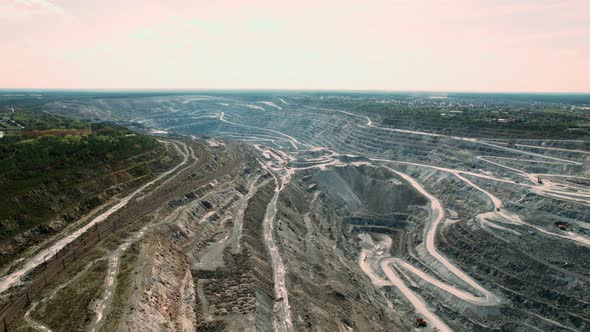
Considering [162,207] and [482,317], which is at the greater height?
[162,207]

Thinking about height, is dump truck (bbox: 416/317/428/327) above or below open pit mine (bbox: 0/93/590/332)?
below

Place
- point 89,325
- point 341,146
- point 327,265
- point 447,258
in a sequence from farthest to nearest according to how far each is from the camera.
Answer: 1. point 341,146
2. point 447,258
3. point 327,265
4. point 89,325

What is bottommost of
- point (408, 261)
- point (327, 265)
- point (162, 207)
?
point (408, 261)

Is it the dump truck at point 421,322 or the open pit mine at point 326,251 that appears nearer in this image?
the open pit mine at point 326,251

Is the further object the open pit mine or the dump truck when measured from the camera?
the dump truck

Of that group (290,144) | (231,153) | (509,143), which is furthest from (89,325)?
(290,144)

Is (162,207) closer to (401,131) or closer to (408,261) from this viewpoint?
(408,261)

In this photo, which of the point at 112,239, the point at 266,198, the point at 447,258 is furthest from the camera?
the point at 266,198

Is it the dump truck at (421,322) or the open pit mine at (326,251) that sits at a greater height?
the open pit mine at (326,251)
